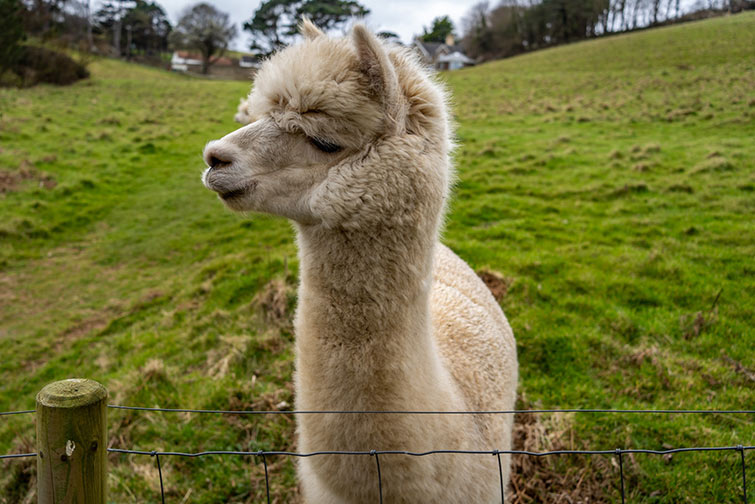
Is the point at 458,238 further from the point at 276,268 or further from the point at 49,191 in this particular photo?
the point at 49,191

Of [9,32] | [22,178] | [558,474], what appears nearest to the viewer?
[558,474]

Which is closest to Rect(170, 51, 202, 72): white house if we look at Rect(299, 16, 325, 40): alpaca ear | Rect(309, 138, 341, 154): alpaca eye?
Rect(299, 16, 325, 40): alpaca ear

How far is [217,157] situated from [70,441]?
1.03 meters

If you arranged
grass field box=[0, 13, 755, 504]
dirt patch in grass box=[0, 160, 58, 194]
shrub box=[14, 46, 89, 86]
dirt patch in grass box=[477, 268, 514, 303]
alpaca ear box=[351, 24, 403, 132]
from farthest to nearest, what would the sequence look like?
shrub box=[14, 46, 89, 86]
dirt patch in grass box=[0, 160, 58, 194]
dirt patch in grass box=[477, 268, 514, 303]
grass field box=[0, 13, 755, 504]
alpaca ear box=[351, 24, 403, 132]

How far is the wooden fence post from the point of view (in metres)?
1.31

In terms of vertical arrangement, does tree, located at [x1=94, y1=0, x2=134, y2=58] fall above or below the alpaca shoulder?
above

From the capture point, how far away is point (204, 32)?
47.5 meters

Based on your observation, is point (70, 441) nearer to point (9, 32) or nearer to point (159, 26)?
point (9, 32)

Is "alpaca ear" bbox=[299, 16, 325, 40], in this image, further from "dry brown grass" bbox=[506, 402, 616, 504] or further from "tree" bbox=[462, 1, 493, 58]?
"tree" bbox=[462, 1, 493, 58]

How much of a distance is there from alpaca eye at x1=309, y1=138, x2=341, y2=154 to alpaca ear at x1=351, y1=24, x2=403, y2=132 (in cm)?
22

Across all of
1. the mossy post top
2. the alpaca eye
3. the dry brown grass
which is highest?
the alpaca eye

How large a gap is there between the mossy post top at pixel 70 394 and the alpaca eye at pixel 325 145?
1.08m

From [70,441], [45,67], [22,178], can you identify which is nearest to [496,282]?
[70,441]

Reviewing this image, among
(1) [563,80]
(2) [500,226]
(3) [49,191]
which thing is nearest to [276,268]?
(2) [500,226]
